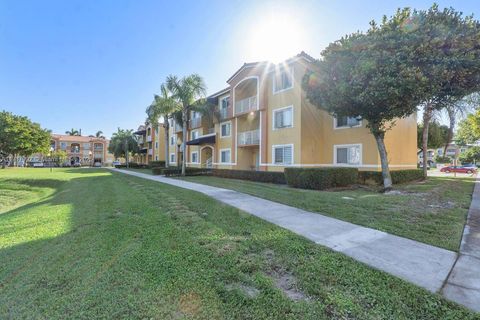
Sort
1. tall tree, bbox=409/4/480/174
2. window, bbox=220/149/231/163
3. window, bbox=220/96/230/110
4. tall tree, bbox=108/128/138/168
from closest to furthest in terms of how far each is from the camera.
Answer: tall tree, bbox=409/4/480/174 → window, bbox=220/149/231/163 → window, bbox=220/96/230/110 → tall tree, bbox=108/128/138/168

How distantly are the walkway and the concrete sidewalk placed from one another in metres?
0.10

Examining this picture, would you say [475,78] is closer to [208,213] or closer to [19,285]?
[208,213]

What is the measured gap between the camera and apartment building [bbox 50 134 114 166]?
278 feet

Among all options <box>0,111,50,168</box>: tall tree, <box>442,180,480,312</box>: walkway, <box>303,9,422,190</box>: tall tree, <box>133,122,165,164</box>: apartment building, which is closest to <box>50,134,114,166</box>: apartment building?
<box>0,111,50,168</box>: tall tree

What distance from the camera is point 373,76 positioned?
1075 centimetres

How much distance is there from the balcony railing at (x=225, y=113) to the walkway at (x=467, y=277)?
21.6 metres

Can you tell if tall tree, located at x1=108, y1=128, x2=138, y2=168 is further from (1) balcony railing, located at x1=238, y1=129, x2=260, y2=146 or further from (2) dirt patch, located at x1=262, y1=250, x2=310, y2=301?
(2) dirt patch, located at x1=262, y1=250, x2=310, y2=301

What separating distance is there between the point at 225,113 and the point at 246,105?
3795 mm

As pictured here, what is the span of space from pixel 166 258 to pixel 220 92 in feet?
83.3

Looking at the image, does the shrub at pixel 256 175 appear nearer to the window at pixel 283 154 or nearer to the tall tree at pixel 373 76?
the window at pixel 283 154

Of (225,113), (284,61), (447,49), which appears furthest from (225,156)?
Result: (447,49)

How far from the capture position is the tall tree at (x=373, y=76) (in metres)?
10.3

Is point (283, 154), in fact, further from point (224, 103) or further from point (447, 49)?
point (224, 103)

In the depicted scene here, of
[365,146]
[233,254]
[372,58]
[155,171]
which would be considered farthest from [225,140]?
[233,254]
